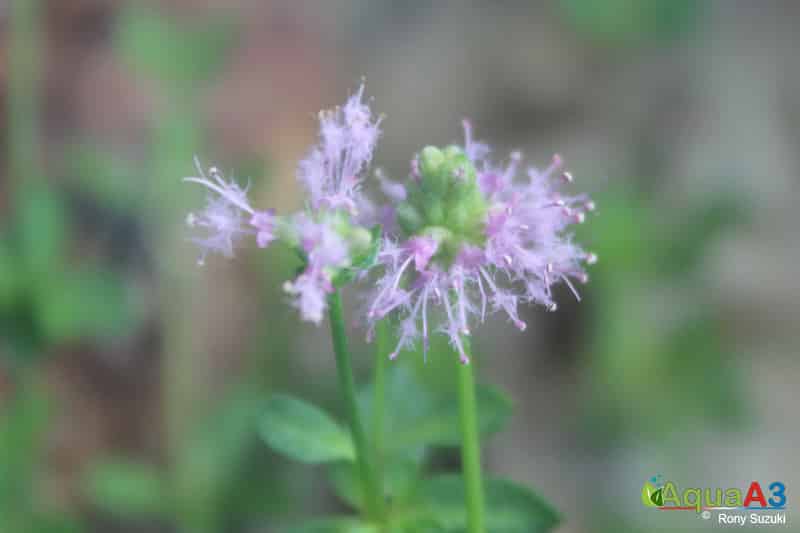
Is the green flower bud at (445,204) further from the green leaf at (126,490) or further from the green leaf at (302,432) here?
the green leaf at (126,490)

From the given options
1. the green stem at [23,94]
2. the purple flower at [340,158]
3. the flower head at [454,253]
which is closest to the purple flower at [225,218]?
the purple flower at [340,158]

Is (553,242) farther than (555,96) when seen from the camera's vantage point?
No

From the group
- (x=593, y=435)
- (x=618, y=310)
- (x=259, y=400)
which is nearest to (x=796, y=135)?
(x=618, y=310)

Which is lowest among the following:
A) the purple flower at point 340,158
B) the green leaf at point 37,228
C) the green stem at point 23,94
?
the purple flower at point 340,158

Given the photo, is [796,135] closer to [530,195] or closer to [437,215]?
[530,195]

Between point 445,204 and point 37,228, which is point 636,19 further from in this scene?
point 445,204

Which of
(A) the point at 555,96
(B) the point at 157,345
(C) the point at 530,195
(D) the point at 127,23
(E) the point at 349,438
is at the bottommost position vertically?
(E) the point at 349,438

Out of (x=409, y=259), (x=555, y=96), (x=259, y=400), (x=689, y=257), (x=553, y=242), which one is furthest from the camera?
(x=555, y=96)

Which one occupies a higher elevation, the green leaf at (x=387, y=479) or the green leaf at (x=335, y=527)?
the green leaf at (x=387, y=479)

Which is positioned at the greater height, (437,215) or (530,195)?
(530,195)
